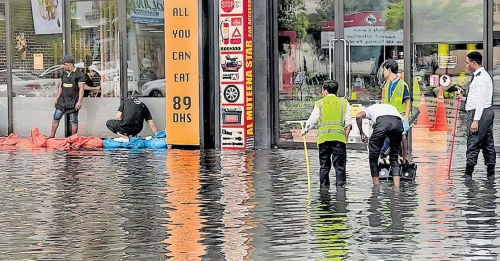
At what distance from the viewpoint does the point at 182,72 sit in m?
20.3

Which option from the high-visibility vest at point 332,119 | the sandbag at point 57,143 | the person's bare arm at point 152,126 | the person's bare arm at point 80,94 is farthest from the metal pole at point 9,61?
the high-visibility vest at point 332,119

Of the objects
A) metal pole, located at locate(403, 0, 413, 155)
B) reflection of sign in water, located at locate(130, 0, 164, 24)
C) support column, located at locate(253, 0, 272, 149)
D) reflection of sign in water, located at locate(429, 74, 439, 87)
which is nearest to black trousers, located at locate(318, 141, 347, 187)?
metal pole, located at locate(403, 0, 413, 155)

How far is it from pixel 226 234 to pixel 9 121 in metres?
13.0

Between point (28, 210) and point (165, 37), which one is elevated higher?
point (165, 37)

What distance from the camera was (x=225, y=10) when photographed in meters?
19.8

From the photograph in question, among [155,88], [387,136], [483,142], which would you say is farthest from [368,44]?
[387,136]

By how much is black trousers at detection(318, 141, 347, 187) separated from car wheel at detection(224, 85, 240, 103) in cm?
557

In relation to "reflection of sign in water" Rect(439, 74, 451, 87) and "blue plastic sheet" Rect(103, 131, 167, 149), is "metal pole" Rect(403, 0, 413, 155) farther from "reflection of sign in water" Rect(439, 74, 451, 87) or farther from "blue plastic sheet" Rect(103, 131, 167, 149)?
"blue plastic sheet" Rect(103, 131, 167, 149)

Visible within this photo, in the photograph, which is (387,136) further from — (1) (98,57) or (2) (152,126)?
(1) (98,57)

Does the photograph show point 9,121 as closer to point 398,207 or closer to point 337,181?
point 337,181

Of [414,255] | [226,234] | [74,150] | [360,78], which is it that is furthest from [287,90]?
[414,255]

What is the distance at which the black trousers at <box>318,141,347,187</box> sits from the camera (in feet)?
47.0

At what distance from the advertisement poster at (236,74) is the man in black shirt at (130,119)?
1.74 metres

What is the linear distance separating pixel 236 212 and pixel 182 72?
327 inches
